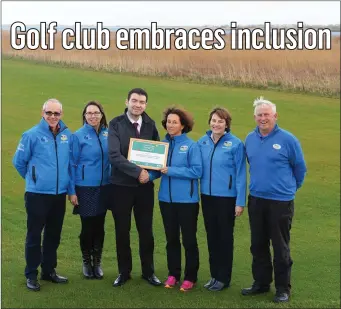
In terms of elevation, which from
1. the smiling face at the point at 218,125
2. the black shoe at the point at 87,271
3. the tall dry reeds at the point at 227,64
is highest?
the tall dry reeds at the point at 227,64

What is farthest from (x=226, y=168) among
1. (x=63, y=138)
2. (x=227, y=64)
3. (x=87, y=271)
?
(x=227, y=64)

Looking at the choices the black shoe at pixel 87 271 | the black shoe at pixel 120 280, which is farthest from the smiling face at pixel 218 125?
the black shoe at pixel 87 271

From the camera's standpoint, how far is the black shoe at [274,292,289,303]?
15.9 ft

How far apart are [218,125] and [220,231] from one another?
2.79 ft

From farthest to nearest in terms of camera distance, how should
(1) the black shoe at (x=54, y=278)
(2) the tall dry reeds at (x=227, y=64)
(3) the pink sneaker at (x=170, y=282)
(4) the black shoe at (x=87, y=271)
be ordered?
(2) the tall dry reeds at (x=227, y=64)
(4) the black shoe at (x=87, y=271)
(1) the black shoe at (x=54, y=278)
(3) the pink sneaker at (x=170, y=282)

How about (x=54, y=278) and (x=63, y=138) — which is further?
(x=54, y=278)

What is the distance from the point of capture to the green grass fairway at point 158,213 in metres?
4.89

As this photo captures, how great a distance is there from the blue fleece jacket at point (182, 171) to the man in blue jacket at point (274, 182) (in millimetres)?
421

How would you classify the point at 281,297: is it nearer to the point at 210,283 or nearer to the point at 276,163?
the point at 210,283

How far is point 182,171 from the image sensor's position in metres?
4.80

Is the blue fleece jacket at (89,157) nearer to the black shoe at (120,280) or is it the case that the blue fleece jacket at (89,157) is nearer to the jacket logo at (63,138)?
the jacket logo at (63,138)

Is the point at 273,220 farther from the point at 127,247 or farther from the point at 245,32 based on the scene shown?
the point at 245,32

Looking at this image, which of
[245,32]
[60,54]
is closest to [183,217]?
[245,32]

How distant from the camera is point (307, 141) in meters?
12.3
